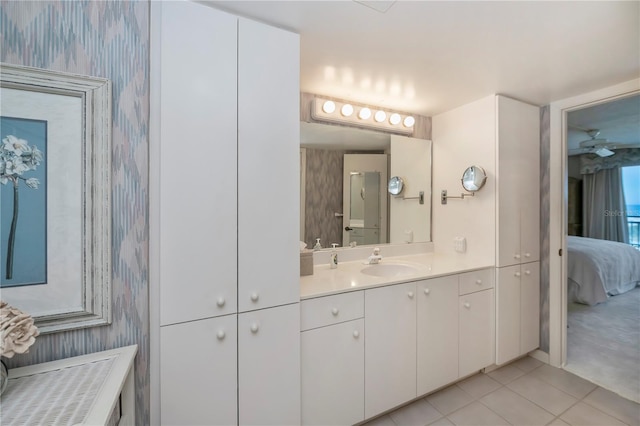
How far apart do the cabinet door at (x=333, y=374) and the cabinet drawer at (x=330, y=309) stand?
0.04 metres

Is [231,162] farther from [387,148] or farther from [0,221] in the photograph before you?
[387,148]

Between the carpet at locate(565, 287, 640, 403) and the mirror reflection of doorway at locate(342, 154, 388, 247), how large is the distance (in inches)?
79.2

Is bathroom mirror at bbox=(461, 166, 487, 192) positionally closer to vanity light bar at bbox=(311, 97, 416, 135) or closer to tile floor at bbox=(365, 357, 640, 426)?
vanity light bar at bbox=(311, 97, 416, 135)

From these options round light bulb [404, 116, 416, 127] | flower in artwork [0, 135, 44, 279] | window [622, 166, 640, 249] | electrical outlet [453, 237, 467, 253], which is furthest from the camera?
window [622, 166, 640, 249]

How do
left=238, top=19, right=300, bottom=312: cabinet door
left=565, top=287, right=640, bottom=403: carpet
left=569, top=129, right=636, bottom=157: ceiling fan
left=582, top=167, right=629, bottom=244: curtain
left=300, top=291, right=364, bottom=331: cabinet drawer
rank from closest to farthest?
left=238, top=19, right=300, bottom=312: cabinet door → left=300, top=291, right=364, bottom=331: cabinet drawer → left=565, top=287, right=640, bottom=403: carpet → left=582, top=167, right=629, bottom=244: curtain → left=569, top=129, right=636, bottom=157: ceiling fan

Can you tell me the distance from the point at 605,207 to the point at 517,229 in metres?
2.26

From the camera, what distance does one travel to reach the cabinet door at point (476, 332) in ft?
6.24

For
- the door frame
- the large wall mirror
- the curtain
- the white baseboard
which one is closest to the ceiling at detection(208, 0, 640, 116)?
the door frame

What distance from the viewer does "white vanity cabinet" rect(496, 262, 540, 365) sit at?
2.08 meters

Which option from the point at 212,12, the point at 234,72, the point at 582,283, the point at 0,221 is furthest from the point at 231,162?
the point at 582,283

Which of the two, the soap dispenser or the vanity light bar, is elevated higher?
the vanity light bar

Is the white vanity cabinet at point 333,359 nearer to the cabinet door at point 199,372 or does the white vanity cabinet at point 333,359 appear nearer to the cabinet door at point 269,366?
the cabinet door at point 269,366

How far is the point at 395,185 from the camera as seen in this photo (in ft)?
7.73

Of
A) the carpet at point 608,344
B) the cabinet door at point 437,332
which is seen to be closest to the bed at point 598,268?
the carpet at point 608,344
